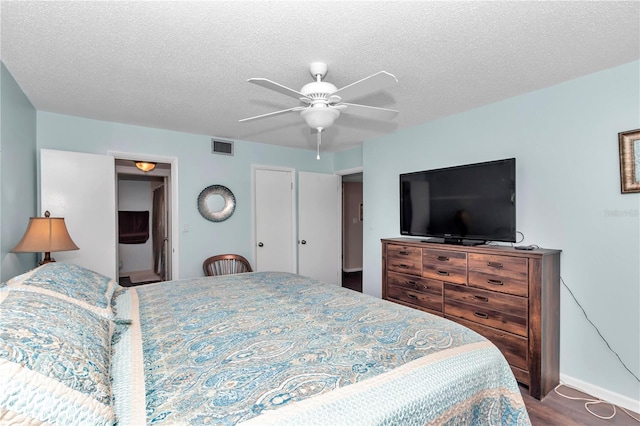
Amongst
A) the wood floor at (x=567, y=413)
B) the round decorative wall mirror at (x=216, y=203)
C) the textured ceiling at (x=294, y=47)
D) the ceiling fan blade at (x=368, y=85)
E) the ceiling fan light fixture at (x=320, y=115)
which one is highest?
the textured ceiling at (x=294, y=47)

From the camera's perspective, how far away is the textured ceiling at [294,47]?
1.60 meters

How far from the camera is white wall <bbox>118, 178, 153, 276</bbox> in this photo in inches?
269

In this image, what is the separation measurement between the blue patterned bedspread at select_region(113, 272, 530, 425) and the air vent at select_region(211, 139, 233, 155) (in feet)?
8.71

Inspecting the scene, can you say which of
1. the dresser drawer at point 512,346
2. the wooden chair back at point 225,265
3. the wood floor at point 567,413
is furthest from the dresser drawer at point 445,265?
the wooden chair back at point 225,265

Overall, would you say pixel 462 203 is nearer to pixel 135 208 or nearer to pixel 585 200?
pixel 585 200

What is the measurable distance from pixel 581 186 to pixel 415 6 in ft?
6.36

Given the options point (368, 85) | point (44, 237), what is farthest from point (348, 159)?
point (44, 237)

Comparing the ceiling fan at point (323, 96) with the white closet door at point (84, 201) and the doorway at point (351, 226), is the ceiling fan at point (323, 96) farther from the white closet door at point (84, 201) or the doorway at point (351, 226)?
the doorway at point (351, 226)

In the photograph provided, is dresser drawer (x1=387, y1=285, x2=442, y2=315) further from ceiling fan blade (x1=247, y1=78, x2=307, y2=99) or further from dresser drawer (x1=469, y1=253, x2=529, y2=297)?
ceiling fan blade (x1=247, y1=78, x2=307, y2=99)

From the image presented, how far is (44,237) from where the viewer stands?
2.36 meters

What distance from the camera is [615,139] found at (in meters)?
2.25

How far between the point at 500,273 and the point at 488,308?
0.32 metres

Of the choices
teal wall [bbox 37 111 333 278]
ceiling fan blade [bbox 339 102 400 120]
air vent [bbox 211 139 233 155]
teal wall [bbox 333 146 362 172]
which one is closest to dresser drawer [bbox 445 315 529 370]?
ceiling fan blade [bbox 339 102 400 120]

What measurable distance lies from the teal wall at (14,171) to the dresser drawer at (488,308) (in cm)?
342
